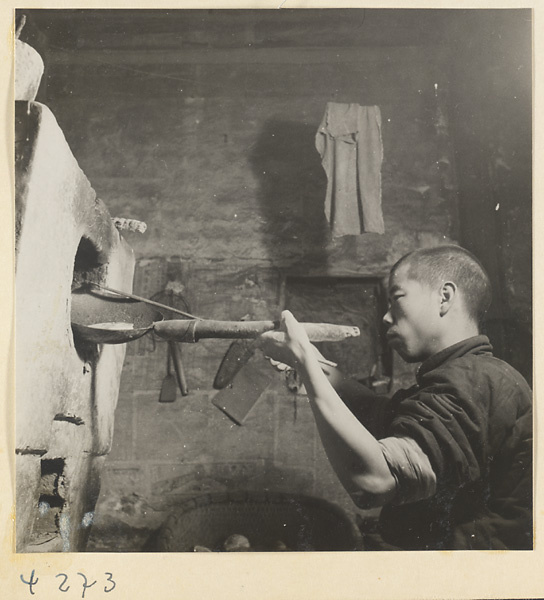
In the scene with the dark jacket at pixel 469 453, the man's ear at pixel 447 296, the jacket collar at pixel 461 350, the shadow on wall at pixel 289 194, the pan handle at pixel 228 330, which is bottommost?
the dark jacket at pixel 469 453

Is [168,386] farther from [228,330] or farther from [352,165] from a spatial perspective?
[352,165]

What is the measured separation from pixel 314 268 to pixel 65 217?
109 cm

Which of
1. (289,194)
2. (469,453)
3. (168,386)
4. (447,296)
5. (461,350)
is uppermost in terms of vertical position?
(289,194)

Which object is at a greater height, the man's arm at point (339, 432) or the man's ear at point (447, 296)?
the man's ear at point (447, 296)

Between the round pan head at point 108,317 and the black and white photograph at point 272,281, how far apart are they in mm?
10

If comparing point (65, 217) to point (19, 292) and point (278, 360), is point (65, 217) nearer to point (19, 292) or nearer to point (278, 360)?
point (19, 292)

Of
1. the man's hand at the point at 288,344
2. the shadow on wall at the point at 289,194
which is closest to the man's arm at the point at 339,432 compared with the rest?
the man's hand at the point at 288,344

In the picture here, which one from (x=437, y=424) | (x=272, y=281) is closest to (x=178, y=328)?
(x=272, y=281)

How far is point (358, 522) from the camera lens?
2.69 meters

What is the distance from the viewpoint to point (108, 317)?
8.97 ft

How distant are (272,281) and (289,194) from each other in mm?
404

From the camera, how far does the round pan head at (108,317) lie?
105 inches

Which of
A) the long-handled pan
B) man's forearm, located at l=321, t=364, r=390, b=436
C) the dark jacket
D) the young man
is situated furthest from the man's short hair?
man's forearm, located at l=321, t=364, r=390, b=436

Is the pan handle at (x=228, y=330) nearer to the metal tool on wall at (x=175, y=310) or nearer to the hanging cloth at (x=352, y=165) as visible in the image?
the metal tool on wall at (x=175, y=310)
